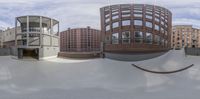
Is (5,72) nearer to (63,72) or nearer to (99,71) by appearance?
(63,72)

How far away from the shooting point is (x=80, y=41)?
173 cm

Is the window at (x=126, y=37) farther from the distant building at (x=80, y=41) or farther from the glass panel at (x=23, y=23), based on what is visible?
the glass panel at (x=23, y=23)

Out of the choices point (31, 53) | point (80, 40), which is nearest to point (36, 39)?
point (31, 53)

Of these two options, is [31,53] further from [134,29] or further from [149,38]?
[149,38]

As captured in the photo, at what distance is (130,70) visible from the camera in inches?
111

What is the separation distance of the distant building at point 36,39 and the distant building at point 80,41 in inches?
3.6

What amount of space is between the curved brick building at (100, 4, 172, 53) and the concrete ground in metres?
0.28

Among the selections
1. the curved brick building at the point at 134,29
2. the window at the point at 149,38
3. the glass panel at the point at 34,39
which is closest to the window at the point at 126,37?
the curved brick building at the point at 134,29

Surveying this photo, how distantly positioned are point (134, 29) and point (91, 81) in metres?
1.32

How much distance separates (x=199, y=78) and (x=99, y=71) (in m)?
2.00

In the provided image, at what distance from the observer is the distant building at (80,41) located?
171cm

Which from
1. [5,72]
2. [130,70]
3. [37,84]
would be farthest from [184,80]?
[5,72]

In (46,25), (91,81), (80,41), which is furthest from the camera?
(91,81)

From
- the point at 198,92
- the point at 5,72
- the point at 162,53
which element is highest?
the point at 162,53
